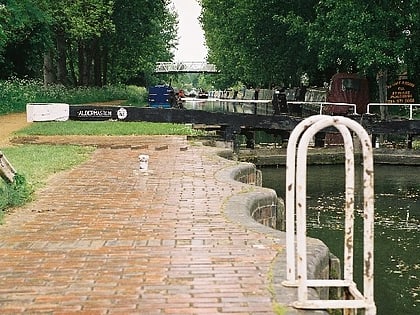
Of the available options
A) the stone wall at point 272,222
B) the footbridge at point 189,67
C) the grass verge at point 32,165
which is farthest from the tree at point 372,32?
the footbridge at point 189,67

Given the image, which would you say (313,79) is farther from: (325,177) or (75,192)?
(75,192)

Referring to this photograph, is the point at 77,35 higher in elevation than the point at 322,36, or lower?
higher

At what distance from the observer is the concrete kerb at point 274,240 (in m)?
5.09

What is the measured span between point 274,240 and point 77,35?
2832cm

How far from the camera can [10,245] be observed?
684 centimetres

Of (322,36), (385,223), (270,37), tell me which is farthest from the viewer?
(270,37)

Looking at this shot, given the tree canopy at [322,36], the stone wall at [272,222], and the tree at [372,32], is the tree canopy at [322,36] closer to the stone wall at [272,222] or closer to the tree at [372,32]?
the tree at [372,32]

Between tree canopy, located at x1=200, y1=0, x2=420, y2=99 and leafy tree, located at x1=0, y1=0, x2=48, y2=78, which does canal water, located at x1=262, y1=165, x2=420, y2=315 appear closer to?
tree canopy, located at x1=200, y1=0, x2=420, y2=99

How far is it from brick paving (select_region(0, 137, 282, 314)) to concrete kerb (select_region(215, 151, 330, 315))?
0.07 meters

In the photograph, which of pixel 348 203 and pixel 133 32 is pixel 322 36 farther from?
pixel 348 203

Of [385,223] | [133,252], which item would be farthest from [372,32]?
[133,252]

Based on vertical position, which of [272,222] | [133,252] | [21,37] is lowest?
[272,222]

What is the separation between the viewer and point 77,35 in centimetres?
3366

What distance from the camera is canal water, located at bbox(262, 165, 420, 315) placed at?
8.62 meters
